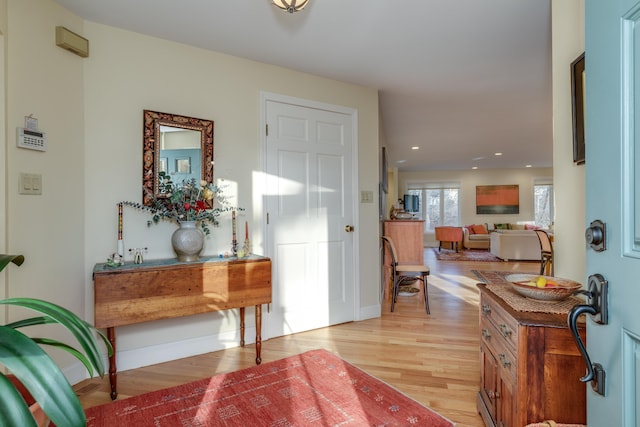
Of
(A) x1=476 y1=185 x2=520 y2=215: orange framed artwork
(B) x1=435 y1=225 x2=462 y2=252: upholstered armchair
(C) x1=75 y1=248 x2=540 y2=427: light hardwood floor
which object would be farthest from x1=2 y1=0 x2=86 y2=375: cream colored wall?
(A) x1=476 y1=185 x2=520 y2=215: orange framed artwork

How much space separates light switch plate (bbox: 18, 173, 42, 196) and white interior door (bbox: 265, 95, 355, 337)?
60.9 inches

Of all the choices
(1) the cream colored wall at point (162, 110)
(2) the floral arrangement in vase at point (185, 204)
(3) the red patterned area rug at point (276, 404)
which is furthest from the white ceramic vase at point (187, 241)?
(3) the red patterned area rug at point (276, 404)

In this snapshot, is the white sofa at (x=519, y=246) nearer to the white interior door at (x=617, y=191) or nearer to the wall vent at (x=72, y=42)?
the white interior door at (x=617, y=191)

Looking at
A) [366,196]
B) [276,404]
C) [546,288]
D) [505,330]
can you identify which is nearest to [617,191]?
[546,288]

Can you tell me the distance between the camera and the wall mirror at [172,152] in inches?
99.2

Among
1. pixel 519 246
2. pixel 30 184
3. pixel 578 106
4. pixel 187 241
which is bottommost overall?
pixel 519 246

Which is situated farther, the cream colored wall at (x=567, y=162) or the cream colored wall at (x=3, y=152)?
the cream colored wall at (x=3, y=152)

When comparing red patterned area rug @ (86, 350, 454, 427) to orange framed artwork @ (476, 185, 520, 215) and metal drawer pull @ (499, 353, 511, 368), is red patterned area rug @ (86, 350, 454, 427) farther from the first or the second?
orange framed artwork @ (476, 185, 520, 215)

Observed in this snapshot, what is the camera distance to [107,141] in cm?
242

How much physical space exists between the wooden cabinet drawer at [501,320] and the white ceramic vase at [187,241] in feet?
6.02

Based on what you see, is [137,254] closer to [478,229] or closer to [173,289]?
[173,289]

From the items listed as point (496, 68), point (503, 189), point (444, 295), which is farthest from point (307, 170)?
point (503, 189)

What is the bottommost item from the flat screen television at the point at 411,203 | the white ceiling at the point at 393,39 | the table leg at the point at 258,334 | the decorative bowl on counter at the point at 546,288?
the table leg at the point at 258,334

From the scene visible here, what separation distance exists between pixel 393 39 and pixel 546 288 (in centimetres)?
204
